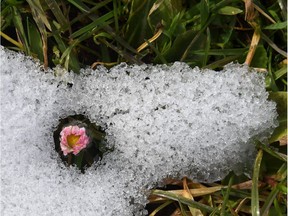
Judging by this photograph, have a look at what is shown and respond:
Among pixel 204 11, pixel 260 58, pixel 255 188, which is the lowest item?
pixel 255 188

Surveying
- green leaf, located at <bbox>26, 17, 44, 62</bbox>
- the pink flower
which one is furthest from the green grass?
the pink flower

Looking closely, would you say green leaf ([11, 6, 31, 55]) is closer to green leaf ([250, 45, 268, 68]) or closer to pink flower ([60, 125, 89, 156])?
pink flower ([60, 125, 89, 156])

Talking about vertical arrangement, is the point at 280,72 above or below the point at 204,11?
below

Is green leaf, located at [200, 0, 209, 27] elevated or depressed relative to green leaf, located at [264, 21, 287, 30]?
elevated

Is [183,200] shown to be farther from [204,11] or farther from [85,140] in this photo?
[204,11]

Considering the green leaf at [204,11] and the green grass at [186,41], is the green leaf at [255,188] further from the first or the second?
the green leaf at [204,11]

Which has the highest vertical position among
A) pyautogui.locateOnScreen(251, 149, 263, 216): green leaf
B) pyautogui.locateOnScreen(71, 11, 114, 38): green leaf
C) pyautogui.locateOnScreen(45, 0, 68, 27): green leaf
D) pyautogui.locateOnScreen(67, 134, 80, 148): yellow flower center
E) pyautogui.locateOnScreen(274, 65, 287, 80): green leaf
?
pyautogui.locateOnScreen(45, 0, 68, 27): green leaf

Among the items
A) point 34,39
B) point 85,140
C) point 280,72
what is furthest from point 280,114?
point 34,39

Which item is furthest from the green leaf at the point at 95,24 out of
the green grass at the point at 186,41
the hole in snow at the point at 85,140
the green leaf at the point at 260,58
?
the green leaf at the point at 260,58
